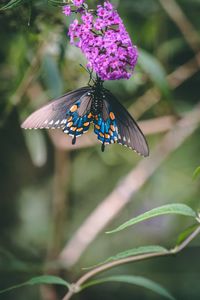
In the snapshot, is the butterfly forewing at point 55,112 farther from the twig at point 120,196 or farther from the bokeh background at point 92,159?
the twig at point 120,196

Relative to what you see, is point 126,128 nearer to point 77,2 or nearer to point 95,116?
point 95,116

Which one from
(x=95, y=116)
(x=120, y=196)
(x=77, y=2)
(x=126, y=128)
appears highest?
(x=77, y=2)

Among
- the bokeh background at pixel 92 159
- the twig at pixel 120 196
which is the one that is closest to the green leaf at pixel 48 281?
the bokeh background at pixel 92 159

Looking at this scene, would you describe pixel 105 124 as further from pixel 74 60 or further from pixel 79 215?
pixel 79 215

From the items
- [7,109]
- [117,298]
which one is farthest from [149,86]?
[117,298]

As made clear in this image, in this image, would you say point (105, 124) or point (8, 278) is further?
point (8, 278)

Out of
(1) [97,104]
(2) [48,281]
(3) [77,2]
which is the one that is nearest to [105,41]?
(3) [77,2]

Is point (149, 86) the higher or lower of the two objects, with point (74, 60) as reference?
lower
